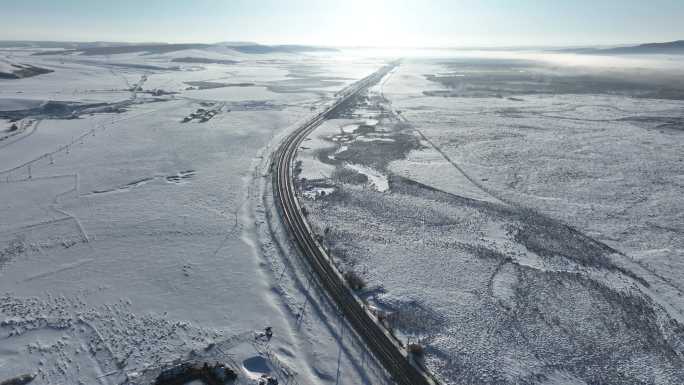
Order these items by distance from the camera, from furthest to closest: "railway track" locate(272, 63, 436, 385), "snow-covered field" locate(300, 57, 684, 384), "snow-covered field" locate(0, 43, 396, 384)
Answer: "snow-covered field" locate(300, 57, 684, 384)
"snow-covered field" locate(0, 43, 396, 384)
"railway track" locate(272, 63, 436, 385)

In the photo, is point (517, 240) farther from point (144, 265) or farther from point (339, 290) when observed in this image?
point (144, 265)

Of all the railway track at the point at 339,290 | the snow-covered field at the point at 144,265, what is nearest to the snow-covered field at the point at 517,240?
the railway track at the point at 339,290

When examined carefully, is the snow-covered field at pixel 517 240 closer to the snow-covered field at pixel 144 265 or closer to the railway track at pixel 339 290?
the railway track at pixel 339 290

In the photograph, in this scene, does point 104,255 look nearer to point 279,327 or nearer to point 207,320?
point 207,320

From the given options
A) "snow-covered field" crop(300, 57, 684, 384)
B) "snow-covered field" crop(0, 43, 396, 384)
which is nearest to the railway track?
"snow-covered field" crop(0, 43, 396, 384)

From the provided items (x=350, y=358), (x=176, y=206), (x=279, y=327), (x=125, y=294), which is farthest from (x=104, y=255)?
(x=350, y=358)

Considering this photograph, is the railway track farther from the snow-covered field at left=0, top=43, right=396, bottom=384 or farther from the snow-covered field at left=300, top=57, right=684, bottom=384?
the snow-covered field at left=300, top=57, right=684, bottom=384

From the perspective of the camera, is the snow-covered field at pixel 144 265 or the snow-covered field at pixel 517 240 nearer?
the snow-covered field at pixel 144 265
